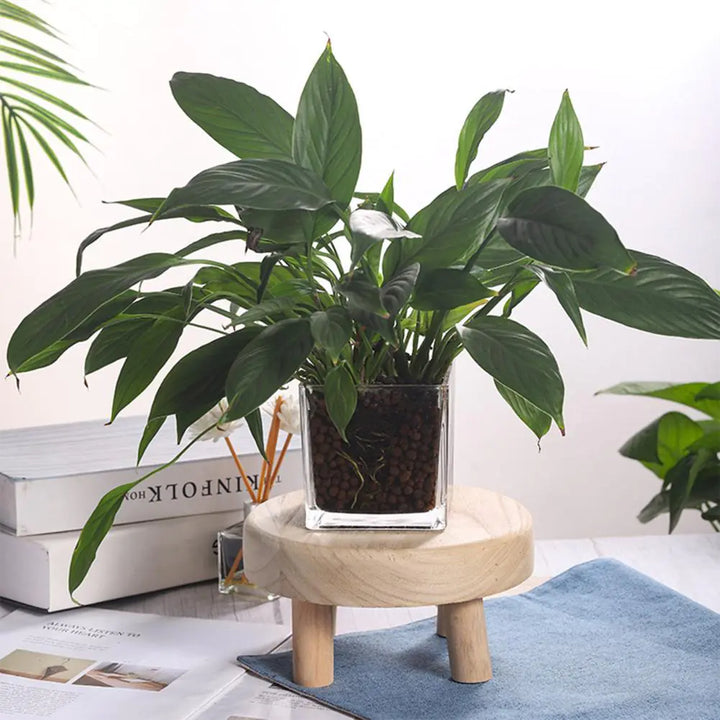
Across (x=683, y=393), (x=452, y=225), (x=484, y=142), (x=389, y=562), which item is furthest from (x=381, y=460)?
(x=484, y=142)

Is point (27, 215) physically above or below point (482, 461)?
above

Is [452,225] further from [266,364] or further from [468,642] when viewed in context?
[468,642]

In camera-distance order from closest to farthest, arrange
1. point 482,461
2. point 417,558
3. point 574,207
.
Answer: point 574,207 → point 417,558 → point 482,461

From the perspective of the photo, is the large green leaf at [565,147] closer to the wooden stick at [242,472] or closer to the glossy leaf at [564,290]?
the glossy leaf at [564,290]

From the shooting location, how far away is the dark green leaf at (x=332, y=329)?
599 millimetres

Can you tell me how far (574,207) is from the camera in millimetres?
568

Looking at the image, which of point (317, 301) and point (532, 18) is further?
point (532, 18)

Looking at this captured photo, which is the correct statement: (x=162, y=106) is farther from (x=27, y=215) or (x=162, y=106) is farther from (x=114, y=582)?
(x=114, y=582)

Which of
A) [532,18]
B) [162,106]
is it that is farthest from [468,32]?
[162,106]

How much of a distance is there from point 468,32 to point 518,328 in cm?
167

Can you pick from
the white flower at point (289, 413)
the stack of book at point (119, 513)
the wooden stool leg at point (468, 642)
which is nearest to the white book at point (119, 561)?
the stack of book at point (119, 513)

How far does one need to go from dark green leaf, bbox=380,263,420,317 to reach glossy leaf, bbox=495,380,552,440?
0.45ft

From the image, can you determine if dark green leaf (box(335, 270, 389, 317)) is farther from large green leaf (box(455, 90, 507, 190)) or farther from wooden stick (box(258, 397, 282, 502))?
wooden stick (box(258, 397, 282, 502))

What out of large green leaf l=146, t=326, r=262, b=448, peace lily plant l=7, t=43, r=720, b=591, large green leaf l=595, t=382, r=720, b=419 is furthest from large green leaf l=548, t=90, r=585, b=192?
large green leaf l=595, t=382, r=720, b=419
